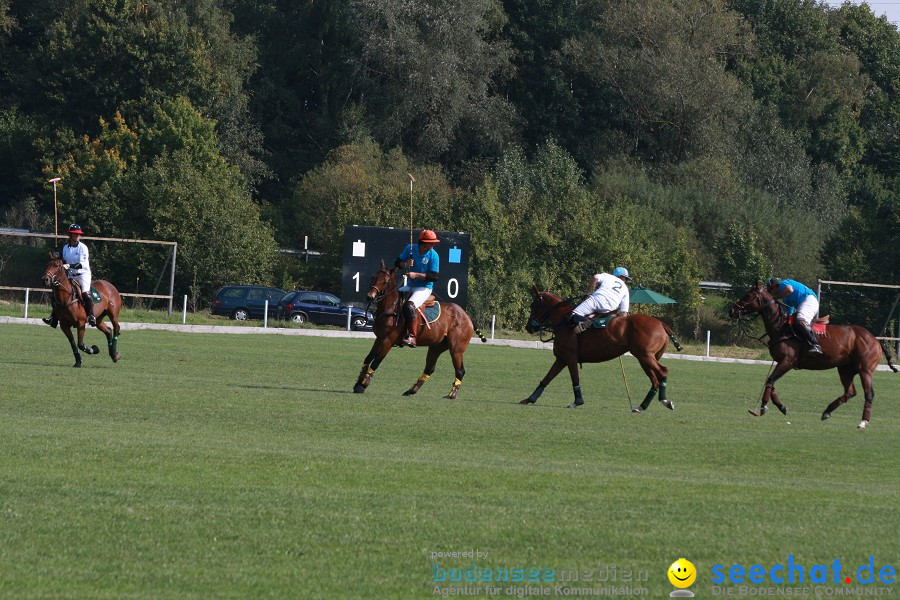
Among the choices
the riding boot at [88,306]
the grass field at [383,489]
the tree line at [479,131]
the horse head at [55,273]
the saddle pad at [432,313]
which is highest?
the tree line at [479,131]

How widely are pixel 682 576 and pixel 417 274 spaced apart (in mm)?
12429

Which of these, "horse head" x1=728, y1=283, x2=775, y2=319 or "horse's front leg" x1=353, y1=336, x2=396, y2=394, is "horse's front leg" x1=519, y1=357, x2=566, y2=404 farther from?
"horse head" x1=728, y1=283, x2=775, y2=319

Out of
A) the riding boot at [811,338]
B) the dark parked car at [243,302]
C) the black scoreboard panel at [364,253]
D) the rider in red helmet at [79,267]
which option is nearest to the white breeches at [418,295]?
the riding boot at [811,338]

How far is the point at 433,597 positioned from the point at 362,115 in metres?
69.6

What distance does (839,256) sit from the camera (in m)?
58.4

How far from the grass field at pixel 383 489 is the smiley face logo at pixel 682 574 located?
0.25ft

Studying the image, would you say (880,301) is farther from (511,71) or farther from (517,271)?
(511,71)

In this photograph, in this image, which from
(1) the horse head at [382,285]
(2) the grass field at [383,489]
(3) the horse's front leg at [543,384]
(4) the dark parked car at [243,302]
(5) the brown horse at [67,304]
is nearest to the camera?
(2) the grass field at [383,489]

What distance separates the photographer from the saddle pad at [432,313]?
20062 mm

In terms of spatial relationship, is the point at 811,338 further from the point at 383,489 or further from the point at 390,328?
the point at 383,489

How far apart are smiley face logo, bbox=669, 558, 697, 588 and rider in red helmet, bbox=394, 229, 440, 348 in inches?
474

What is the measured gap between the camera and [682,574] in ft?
25.2

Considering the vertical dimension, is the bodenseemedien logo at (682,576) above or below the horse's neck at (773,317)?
below

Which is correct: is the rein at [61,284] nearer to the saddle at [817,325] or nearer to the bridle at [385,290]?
the bridle at [385,290]
